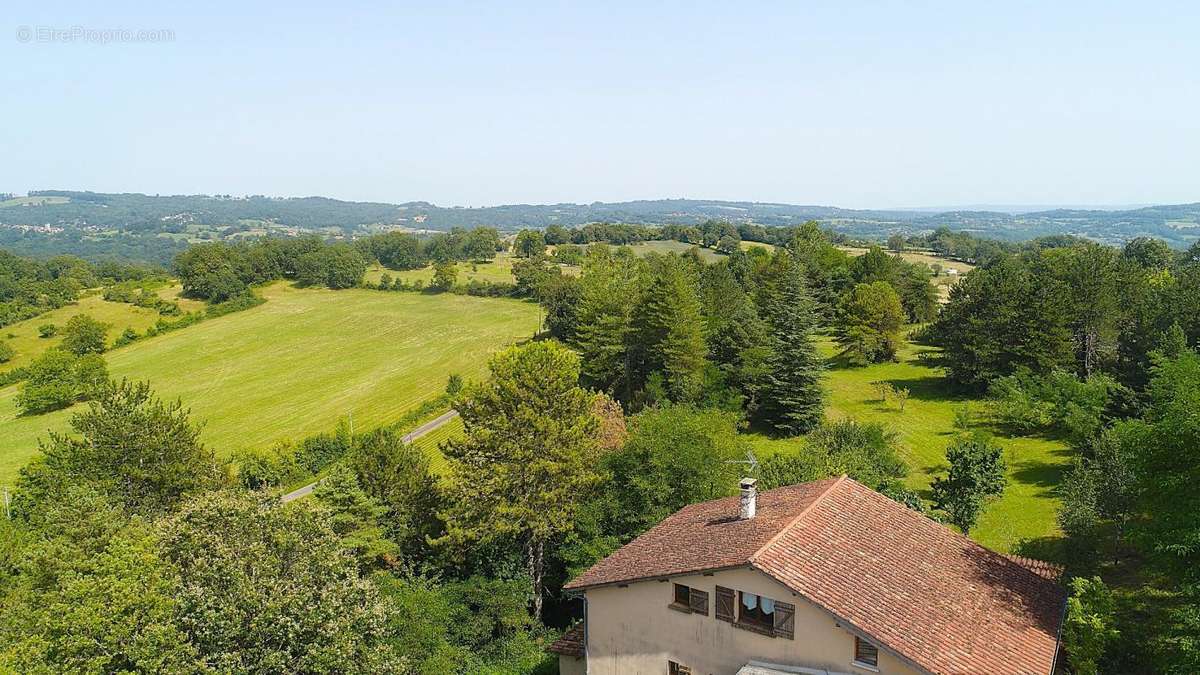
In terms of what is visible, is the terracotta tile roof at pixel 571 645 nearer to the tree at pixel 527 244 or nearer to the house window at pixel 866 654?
the house window at pixel 866 654

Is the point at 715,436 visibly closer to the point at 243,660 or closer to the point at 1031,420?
the point at 243,660

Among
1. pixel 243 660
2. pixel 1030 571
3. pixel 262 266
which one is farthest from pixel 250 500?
pixel 262 266

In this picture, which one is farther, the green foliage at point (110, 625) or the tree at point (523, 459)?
the tree at point (523, 459)

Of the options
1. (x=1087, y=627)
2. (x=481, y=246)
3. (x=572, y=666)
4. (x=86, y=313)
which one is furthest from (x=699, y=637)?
(x=481, y=246)

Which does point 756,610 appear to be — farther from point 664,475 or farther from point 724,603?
point 664,475

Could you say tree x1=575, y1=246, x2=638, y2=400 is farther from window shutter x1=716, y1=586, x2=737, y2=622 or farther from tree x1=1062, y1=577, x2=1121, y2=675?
tree x1=1062, y1=577, x2=1121, y2=675

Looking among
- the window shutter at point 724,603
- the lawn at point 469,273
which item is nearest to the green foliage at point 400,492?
the window shutter at point 724,603
